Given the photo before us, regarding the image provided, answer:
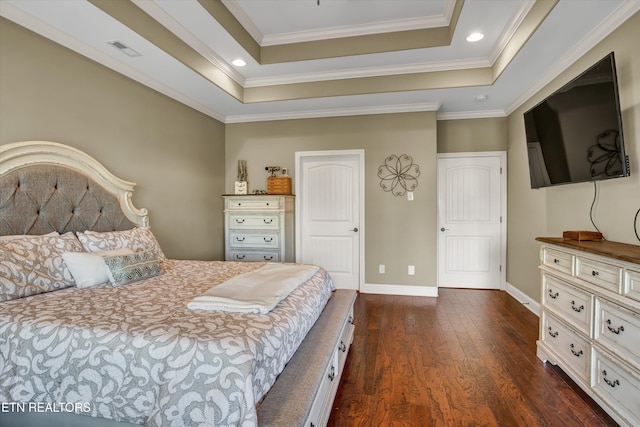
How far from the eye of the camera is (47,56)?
2.29 metres

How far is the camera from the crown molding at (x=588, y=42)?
2051 millimetres

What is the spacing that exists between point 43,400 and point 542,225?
4197 mm

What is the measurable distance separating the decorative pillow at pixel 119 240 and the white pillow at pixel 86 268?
0.27 metres

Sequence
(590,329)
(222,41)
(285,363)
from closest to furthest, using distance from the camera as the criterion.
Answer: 1. (285,363)
2. (590,329)
3. (222,41)

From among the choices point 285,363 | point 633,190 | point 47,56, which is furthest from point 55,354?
point 633,190

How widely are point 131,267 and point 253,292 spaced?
3.35ft

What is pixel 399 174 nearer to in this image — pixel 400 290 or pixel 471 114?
pixel 471 114

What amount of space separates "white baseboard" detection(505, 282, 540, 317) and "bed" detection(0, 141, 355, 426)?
98.7 inches

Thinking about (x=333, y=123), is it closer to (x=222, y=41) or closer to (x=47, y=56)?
(x=222, y=41)

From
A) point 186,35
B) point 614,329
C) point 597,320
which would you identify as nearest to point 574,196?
point 597,320

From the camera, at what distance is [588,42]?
2443 millimetres

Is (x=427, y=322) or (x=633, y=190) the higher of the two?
(x=633, y=190)

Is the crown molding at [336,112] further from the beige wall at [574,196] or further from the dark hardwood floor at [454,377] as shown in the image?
the dark hardwood floor at [454,377]

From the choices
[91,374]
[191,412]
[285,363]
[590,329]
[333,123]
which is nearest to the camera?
[191,412]
